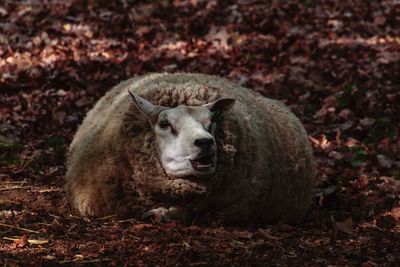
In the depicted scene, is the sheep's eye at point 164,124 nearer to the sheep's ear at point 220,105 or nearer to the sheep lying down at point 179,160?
the sheep lying down at point 179,160

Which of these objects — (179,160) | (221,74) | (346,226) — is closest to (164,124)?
(179,160)

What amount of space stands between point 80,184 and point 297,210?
1995 millimetres

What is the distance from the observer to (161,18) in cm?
1289

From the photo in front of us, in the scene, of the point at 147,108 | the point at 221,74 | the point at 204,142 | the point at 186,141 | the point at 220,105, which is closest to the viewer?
the point at 204,142

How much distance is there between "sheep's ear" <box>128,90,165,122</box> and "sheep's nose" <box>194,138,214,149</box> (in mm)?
521

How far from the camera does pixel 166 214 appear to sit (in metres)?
5.48

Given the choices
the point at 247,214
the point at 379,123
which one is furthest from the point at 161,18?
the point at 247,214

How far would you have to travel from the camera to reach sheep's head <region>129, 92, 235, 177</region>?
5.29m

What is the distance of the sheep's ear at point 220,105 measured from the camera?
5656 mm

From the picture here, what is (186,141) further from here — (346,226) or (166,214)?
(346,226)

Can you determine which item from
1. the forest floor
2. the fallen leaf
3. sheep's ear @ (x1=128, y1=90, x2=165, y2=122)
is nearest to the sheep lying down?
sheep's ear @ (x1=128, y1=90, x2=165, y2=122)

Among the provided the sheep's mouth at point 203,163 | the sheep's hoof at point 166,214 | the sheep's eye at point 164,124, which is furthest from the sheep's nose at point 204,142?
the sheep's hoof at point 166,214

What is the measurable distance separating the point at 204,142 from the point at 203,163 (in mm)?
213

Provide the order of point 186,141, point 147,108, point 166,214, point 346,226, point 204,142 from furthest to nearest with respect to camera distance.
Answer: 1. point 346,226
2. point 147,108
3. point 166,214
4. point 186,141
5. point 204,142
